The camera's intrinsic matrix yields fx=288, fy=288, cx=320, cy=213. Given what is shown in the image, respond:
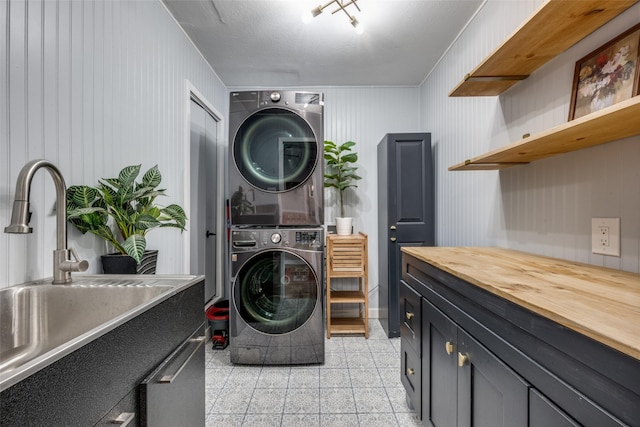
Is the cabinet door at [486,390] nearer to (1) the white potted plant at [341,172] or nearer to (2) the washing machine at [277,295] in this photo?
(2) the washing machine at [277,295]

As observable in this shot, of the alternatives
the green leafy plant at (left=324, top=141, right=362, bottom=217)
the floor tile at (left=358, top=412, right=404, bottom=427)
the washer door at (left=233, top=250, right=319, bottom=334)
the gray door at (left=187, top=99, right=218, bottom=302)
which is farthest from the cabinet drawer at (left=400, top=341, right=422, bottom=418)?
the gray door at (left=187, top=99, right=218, bottom=302)

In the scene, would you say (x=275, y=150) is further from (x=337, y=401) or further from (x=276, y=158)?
(x=337, y=401)

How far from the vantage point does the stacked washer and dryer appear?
6.96 ft

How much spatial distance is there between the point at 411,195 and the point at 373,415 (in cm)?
174

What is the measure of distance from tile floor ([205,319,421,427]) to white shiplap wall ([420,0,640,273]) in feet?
3.75

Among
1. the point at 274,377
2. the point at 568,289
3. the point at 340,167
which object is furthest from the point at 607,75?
the point at 274,377

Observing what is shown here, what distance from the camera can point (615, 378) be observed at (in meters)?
0.51

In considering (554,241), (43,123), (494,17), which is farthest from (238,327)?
(494,17)

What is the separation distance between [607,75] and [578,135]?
310 mm

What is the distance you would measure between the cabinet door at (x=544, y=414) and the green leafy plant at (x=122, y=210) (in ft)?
4.29

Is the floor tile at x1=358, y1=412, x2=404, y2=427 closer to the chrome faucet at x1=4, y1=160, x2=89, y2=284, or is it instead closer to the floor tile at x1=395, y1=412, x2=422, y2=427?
the floor tile at x1=395, y1=412, x2=422, y2=427

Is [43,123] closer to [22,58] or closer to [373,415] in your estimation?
[22,58]

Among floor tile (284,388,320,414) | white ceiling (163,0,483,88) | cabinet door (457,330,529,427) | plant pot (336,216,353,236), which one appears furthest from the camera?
plant pot (336,216,353,236)

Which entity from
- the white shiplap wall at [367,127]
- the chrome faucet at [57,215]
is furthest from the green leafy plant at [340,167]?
the chrome faucet at [57,215]
